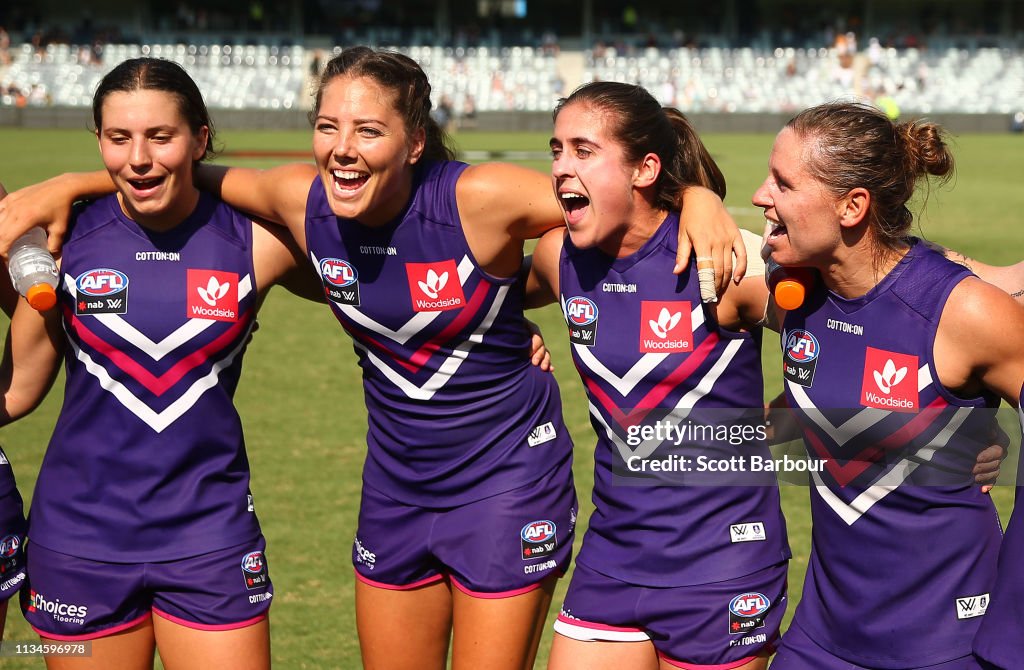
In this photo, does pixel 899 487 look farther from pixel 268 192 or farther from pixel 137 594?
pixel 137 594

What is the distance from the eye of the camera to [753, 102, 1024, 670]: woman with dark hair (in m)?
2.82

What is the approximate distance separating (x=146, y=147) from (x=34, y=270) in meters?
0.48

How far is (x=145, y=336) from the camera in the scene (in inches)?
136

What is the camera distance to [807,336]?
3.09 metres

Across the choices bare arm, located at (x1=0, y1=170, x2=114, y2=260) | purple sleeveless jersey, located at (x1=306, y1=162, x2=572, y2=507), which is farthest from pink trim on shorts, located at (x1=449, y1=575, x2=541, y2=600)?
bare arm, located at (x1=0, y1=170, x2=114, y2=260)

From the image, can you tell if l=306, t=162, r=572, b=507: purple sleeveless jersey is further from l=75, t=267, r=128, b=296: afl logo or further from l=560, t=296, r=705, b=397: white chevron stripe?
l=75, t=267, r=128, b=296: afl logo

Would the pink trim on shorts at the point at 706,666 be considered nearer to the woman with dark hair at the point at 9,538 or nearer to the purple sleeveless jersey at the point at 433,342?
the purple sleeveless jersey at the point at 433,342

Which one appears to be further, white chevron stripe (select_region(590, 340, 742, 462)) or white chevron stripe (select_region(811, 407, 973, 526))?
white chevron stripe (select_region(590, 340, 742, 462))

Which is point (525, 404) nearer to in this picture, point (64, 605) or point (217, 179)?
point (217, 179)

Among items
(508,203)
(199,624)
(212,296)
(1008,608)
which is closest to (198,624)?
(199,624)

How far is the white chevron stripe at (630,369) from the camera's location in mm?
3293

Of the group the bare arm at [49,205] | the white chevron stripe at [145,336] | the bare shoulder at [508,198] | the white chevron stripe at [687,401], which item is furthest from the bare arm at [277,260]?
→ the white chevron stripe at [687,401]

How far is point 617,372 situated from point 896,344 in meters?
0.82

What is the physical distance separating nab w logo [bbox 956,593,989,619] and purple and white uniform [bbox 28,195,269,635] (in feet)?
6.51
